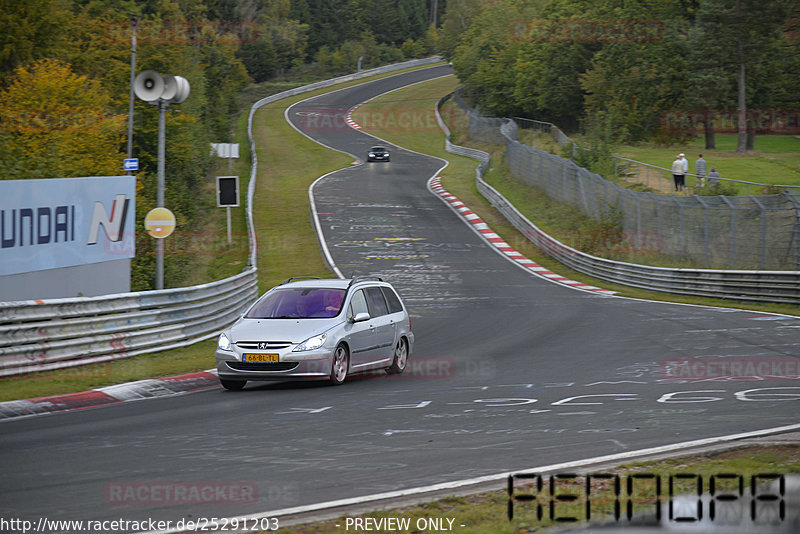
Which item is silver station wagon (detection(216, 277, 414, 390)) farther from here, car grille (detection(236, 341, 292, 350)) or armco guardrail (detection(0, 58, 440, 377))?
armco guardrail (detection(0, 58, 440, 377))

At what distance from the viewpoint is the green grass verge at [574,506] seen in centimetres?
611

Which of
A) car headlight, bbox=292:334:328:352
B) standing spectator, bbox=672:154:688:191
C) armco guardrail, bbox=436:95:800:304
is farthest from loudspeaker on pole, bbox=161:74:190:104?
standing spectator, bbox=672:154:688:191

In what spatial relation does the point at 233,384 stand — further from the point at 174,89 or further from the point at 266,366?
the point at 174,89

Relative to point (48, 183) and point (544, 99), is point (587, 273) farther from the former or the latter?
point (544, 99)

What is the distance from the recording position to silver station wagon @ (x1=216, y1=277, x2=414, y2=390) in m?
13.7

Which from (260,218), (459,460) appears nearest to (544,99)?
(260,218)

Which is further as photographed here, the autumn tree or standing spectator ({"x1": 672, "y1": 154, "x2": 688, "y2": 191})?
standing spectator ({"x1": 672, "y1": 154, "x2": 688, "y2": 191})

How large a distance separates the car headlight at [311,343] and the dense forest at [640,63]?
48.7 meters

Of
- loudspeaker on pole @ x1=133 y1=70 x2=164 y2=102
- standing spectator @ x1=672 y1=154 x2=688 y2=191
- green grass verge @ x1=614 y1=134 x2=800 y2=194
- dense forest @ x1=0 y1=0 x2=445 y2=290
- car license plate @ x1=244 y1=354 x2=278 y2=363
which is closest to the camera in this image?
car license plate @ x1=244 y1=354 x2=278 y2=363

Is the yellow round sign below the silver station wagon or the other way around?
the other way around

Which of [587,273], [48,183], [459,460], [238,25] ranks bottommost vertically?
[587,273]

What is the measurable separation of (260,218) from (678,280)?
23963 mm

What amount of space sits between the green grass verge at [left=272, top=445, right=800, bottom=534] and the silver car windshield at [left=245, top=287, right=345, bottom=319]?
7.65m

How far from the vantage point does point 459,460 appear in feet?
27.8
